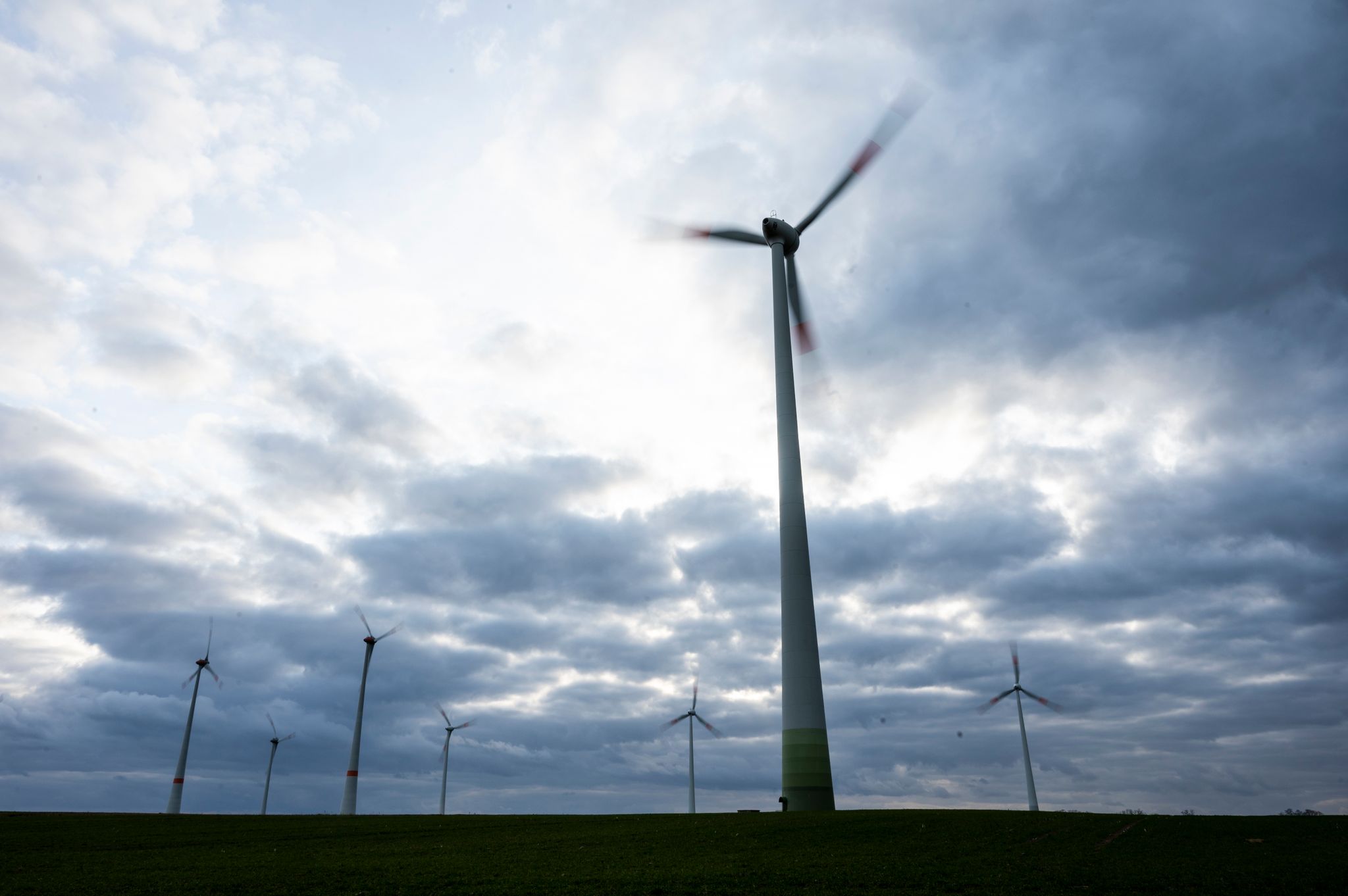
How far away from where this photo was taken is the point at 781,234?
83.2 m

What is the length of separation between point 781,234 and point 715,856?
60.7 meters

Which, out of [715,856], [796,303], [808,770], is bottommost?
[715,856]

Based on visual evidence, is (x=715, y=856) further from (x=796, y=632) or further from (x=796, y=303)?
A: (x=796, y=303)

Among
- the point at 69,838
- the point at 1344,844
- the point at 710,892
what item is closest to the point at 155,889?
the point at 710,892

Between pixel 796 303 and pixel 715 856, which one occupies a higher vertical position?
pixel 796 303

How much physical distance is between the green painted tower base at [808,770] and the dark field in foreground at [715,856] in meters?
5.18

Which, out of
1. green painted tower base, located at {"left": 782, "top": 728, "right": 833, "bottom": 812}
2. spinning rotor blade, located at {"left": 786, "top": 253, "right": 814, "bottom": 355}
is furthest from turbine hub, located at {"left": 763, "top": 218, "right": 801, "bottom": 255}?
green painted tower base, located at {"left": 782, "top": 728, "right": 833, "bottom": 812}

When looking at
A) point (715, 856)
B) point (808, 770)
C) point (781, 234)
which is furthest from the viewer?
point (781, 234)

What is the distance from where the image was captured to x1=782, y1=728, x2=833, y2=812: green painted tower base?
61.4m

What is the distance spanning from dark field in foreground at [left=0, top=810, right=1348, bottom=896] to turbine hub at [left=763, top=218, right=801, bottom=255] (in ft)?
171

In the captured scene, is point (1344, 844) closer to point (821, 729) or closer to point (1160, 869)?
point (1160, 869)

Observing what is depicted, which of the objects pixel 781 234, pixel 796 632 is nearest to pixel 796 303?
pixel 781 234

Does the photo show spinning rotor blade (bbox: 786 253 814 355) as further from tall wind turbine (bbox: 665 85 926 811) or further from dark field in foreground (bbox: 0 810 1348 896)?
dark field in foreground (bbox: 0 810 1348 896)

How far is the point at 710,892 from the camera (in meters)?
27.6
